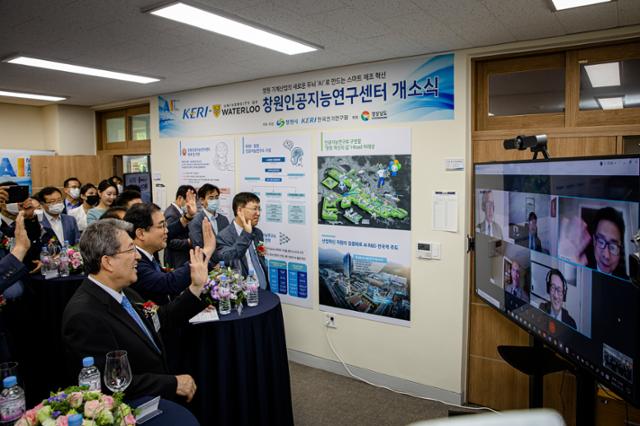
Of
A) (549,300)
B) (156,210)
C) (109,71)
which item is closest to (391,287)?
(549,300)

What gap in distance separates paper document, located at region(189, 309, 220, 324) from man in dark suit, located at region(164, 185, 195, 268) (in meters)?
1.90

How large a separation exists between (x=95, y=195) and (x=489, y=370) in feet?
16.8

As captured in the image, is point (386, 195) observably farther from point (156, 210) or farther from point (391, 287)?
point (156, 210)

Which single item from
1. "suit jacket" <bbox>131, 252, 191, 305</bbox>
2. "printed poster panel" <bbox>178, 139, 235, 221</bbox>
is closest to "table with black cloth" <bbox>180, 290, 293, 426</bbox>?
"suit jacket" <bbox>131, 252, 191, 305</bbox>

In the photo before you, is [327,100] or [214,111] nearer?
[327,100]

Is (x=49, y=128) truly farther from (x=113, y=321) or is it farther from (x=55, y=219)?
(x=113, y=321)

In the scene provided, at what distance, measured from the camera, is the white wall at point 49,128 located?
6.79 m

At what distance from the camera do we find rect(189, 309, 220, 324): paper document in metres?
2.84

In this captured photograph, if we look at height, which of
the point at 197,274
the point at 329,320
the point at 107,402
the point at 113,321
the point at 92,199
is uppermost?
the point at 92,199

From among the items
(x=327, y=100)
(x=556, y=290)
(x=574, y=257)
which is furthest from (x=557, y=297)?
(x=327, y=100)

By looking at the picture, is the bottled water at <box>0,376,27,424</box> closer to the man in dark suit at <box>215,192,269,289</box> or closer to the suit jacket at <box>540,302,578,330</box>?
the man in dark suit at <box>215,192,269,289</box>

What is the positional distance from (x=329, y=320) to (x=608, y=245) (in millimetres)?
2968

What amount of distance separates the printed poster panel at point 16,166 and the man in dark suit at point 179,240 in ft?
9.97

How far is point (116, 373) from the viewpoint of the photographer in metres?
1.76
